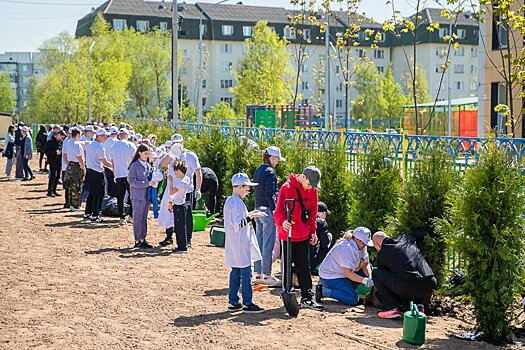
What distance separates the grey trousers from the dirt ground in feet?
1.15

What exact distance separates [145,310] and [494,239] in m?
4.17

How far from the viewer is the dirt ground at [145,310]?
29.5 ft

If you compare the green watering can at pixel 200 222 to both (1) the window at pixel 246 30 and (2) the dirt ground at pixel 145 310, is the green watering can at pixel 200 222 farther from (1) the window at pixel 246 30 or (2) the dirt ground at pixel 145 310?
(1) the window at pixel 246 30

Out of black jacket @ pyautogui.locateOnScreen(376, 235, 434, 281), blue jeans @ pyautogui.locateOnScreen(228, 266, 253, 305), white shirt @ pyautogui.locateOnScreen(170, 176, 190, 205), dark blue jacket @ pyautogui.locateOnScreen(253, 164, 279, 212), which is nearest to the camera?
black jacket @ pyautogui.locateOnScreen(376, 235, 434, 281)

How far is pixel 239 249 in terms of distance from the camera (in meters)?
10.4

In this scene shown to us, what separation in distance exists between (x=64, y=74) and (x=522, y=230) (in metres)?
61.0

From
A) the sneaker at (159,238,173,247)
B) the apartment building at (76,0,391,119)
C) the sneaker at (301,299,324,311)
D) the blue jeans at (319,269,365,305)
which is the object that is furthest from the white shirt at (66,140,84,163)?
the apartment building at (76,0,391,119)

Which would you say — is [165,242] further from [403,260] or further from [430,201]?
[403,260]

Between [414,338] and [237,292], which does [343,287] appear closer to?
[237,292]

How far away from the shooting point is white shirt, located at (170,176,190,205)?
14.4 metres

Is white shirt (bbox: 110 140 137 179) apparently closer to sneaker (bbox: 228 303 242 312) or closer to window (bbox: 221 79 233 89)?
sneaker (bbox: 228 303 242 312)

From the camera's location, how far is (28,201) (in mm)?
23562

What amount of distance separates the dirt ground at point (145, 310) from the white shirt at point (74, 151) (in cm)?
448

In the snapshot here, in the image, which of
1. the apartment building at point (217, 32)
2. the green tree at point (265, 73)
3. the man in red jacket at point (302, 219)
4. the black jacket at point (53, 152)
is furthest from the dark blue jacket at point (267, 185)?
the apartment building at point (217, 32)
